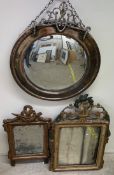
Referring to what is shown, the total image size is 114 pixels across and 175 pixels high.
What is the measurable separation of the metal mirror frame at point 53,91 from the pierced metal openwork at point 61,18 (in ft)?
0.07

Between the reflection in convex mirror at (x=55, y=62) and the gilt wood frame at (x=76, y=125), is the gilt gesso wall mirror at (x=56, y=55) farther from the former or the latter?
the gilt wood frame at (x=76, y=125)

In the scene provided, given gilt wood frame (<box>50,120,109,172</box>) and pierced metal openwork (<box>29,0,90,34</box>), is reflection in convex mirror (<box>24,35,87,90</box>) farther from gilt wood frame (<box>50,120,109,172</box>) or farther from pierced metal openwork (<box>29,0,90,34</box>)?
gilt wood frame (<box>50,120,109,172</box>)

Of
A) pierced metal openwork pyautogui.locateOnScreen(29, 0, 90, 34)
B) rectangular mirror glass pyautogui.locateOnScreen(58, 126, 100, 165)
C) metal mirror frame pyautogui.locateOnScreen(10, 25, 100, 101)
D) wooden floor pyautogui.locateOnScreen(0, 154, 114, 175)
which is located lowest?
wooden floor pyautogui.locateOnScreen(0, 154, 114, 175)

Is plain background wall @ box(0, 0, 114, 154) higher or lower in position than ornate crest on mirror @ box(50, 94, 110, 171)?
higher

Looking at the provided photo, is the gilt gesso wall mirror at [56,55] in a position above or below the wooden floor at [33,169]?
above

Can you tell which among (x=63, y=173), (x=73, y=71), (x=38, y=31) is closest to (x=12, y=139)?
(x=63, y=173)

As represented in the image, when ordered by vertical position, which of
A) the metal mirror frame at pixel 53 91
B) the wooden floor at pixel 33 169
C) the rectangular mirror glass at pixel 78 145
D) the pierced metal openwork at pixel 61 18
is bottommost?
the wooden floor at pixel 33 169

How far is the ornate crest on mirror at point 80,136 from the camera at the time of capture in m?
1.55

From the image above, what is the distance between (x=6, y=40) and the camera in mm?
1439

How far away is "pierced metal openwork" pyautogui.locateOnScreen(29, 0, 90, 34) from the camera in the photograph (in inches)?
54.3

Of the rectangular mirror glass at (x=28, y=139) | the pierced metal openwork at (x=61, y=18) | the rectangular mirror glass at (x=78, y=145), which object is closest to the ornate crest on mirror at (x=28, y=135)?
the rectangular mirror glass at (x=28, y=139)

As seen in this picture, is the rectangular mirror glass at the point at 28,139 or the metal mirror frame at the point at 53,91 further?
the rectangular mirror glass at the point at 28,139

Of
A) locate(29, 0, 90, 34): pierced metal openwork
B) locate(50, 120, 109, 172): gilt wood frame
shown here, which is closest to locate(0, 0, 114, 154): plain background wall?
locate(29, 0, 90, 34): pierced metal openwork

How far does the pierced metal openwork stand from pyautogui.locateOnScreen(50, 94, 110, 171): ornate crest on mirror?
1.39 ft
